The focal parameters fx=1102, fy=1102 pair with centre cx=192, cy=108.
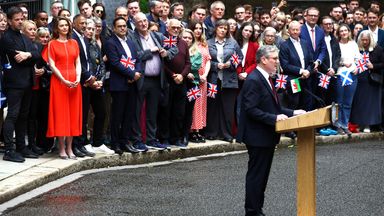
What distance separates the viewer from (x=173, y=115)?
1791 cm

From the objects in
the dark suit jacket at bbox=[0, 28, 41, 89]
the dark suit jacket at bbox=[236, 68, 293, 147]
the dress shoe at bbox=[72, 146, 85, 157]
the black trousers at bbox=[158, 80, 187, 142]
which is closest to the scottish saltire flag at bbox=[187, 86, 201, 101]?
the black trousers at bbox=[158, 80, 187, 142]

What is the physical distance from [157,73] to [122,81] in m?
0.87

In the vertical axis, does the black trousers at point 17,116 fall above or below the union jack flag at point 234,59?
below

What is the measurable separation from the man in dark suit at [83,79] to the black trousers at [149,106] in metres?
0.90

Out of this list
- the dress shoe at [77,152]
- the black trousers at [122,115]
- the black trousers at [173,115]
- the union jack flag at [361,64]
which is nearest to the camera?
the dress shoe at [77,152]

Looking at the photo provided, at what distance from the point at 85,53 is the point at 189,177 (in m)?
2.52

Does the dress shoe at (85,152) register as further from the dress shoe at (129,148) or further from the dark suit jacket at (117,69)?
the dark suit jacket at (117,69)

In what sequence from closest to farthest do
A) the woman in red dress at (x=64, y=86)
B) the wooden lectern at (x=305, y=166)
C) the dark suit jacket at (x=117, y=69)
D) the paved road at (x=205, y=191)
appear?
1. the wooden lectern at (x=305, y=166)
2. the paved road at (x=205, y=191)
3. the woman in red dress at (x=64, y=86)
4. the dark suit jacket at (x=117, y=69)

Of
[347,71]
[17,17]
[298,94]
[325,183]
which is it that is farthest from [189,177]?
[347,71]

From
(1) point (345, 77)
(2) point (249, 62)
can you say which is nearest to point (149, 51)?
(2) point (249, 62)

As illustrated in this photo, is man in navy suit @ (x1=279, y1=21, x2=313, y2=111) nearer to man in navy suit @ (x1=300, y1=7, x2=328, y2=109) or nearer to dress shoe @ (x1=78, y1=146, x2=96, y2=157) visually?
man in navy suit @ (x1=300, y1=7, x2=328, y2=109)

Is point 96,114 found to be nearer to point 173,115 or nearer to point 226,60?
point 173,115

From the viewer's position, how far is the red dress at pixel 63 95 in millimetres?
15359

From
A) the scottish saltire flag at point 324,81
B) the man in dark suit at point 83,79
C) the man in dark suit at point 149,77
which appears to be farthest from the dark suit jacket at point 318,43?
the man in dark suit at point 83,79
